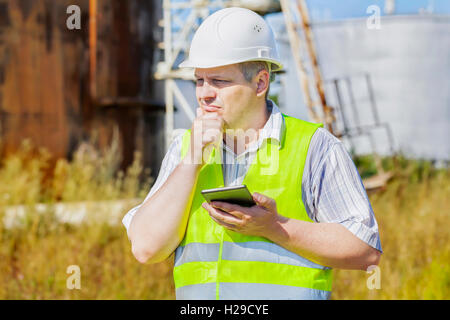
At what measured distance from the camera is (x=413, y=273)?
4758 millimetres

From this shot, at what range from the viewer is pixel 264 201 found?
1708mm

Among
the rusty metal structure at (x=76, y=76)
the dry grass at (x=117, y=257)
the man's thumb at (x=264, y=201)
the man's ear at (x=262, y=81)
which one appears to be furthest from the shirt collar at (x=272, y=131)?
the rusty metal structure at (x=76, y=76)

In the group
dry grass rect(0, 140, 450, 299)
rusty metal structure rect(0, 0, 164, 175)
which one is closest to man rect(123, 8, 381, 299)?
dry grass rect(0, 140, 450, 299)

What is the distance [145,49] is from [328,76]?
8.71 metres

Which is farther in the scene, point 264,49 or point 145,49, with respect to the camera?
point 145,49

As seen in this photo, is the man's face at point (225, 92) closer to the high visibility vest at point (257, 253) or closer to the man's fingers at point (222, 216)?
the high visibility vest at point (257, 253)

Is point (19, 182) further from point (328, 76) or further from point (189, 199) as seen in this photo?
point (328, 76)

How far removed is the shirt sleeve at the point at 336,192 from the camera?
5.88 feet

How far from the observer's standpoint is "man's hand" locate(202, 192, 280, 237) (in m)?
1.71

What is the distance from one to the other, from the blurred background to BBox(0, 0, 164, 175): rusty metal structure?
0.6 inches

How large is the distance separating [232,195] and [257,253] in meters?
0.25

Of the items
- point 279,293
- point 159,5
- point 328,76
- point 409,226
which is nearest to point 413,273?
point 409,226

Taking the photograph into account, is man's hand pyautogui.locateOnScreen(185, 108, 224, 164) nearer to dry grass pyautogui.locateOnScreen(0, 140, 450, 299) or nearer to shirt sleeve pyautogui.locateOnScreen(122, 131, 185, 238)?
shirt sleeve pyautogui.locateOnScreen(122, 131, 185, 238)

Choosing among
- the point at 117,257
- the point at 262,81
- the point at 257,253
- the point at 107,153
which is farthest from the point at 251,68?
the point at 107,153
